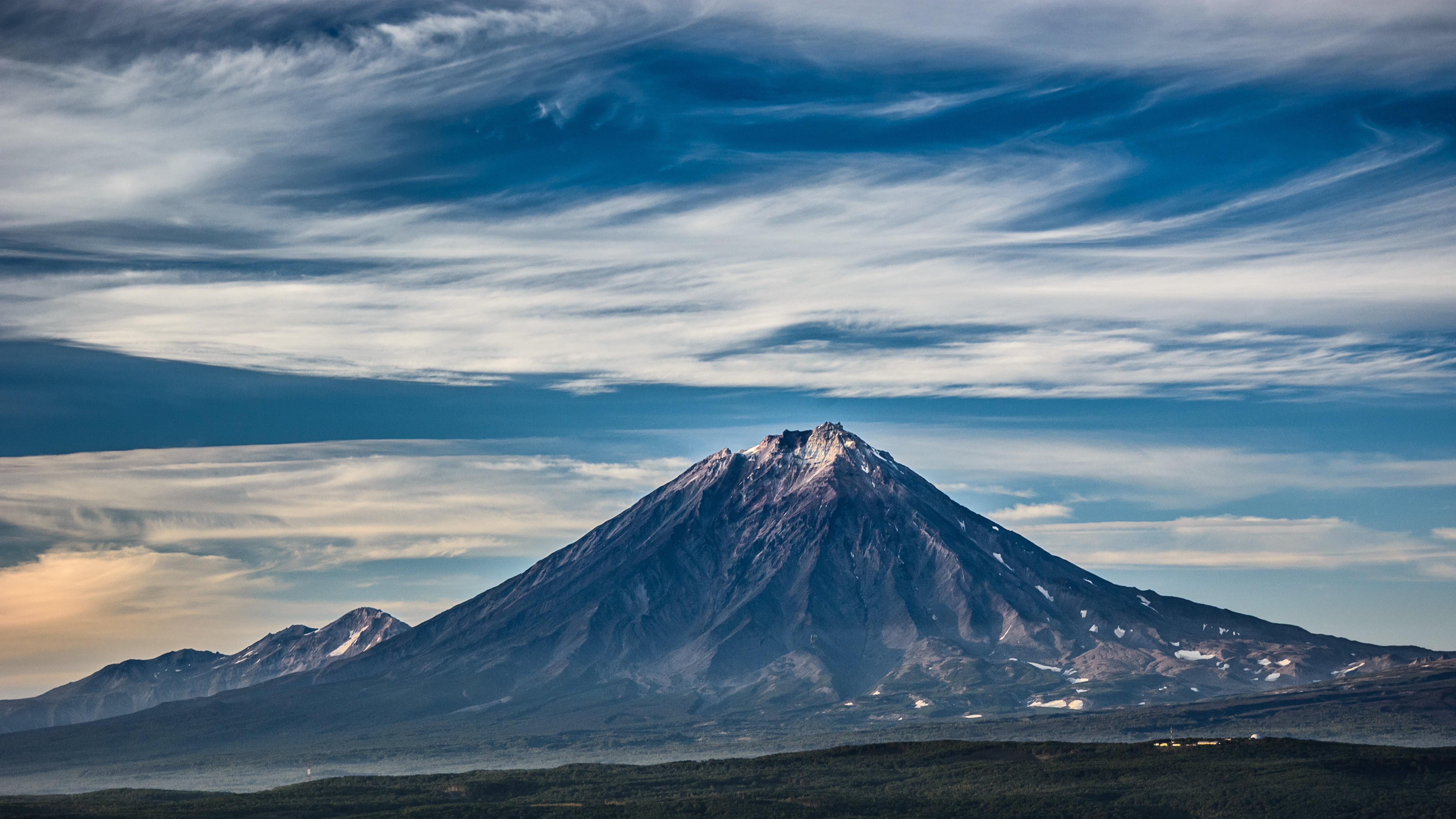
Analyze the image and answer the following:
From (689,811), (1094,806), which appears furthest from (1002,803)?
(689,811)

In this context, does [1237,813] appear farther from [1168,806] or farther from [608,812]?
[608,812]

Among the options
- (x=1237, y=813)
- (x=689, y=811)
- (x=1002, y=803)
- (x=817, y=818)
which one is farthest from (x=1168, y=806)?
(x=689, y=811)

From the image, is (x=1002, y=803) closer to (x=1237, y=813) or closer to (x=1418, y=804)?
(x=1237, y=813)

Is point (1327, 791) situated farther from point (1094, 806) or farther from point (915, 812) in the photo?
point (915, 812)

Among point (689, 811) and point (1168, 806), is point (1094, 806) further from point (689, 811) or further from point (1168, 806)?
point (689, 811)

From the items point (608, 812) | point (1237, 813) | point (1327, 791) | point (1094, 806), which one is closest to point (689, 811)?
point (608, 812)

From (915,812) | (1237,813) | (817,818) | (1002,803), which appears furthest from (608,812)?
(1237,813)
